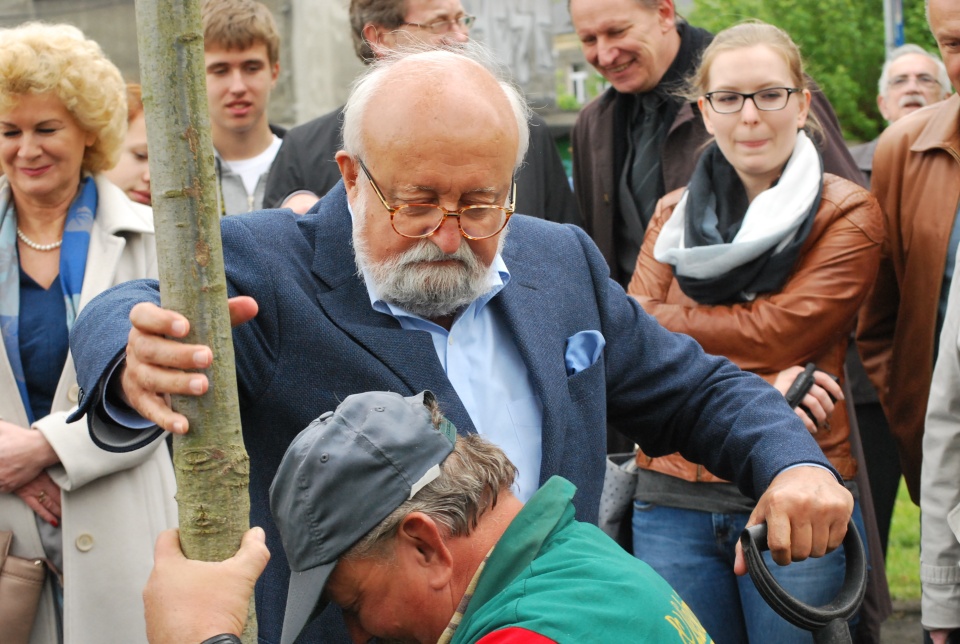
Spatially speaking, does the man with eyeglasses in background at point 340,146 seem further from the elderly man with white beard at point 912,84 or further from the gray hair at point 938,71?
the gray hair at point 938,71

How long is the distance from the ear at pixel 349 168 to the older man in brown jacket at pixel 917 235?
6.53ft

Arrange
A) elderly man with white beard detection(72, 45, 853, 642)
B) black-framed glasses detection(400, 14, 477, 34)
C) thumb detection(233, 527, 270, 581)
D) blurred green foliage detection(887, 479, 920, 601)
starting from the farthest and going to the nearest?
blurred green foliage detection(887, 479, 920, 601)
black-framed glasses detection(400, 14, 477, 34)
elderly man with white beard detection(72, 45, 853, 642)
thumb detection(233, 527, 270, 581)

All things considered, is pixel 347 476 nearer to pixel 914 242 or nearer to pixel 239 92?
pixel 914 242

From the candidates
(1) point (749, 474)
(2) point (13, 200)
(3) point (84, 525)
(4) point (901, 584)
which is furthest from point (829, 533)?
(4) point (901, 584)

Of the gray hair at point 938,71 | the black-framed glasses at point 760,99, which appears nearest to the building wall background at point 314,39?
the gray hair at point 938,71

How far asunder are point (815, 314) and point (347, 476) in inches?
78.4

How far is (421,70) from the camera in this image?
2537mm

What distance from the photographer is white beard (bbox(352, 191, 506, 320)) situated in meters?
2.50

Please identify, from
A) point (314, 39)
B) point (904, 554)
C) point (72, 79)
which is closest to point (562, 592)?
point (72, 79)

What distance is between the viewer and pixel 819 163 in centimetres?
374

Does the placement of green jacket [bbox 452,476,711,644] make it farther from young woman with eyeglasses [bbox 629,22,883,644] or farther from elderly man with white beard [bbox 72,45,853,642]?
young woman with eyeglasses [bbox 629,22,883,644]

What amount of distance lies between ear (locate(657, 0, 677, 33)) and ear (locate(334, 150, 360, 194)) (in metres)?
2.20

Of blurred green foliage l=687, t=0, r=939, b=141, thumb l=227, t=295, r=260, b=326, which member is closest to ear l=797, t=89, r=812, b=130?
thumb l=227, t=295, r=260, b=326

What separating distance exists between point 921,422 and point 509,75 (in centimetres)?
194
